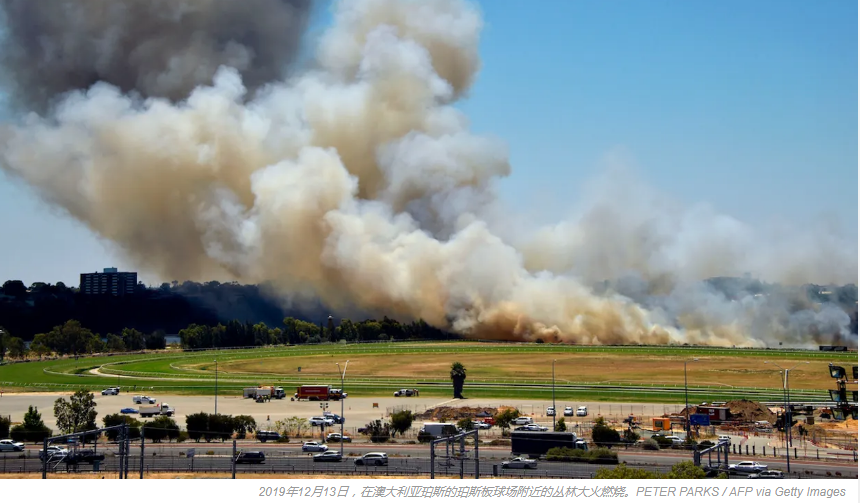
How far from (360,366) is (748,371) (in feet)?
131

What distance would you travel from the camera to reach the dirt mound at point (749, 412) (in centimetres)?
6625

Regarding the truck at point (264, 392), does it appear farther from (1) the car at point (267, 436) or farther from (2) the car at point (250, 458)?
(2) the car at point (250, 458)

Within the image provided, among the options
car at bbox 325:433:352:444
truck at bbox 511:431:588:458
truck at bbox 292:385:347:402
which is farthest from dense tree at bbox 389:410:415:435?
truck at bbox 292:385:347:402

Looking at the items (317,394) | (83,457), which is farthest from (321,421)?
(83,457)

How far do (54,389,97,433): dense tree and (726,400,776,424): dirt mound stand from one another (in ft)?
142

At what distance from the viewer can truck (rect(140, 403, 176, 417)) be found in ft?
233

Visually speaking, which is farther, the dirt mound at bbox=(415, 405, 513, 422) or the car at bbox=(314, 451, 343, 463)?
the dirt mound at bbox=(415, 405, 513, 422)

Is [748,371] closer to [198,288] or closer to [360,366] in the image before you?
[360,366]

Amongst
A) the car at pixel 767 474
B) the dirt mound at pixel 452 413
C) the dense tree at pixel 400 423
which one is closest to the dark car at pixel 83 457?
the dense tree at pixel 400 423

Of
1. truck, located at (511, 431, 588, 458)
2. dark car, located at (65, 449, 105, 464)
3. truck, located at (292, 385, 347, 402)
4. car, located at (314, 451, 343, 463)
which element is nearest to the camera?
dark car, located at (65, 449, 105, 464)

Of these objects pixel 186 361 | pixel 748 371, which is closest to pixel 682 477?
pixel 748 371

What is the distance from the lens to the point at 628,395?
255 feet

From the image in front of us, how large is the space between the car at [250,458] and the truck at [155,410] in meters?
22.7

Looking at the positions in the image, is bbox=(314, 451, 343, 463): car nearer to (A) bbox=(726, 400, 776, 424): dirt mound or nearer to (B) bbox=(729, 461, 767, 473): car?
(B) bbox=(729, 461, 767, 473): car
